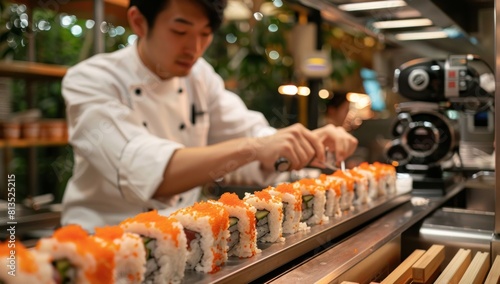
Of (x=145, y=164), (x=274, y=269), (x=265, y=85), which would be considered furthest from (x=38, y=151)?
(x=274, y=269)

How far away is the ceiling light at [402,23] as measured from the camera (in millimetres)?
2503

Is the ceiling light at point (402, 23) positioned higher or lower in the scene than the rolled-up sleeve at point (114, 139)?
higher

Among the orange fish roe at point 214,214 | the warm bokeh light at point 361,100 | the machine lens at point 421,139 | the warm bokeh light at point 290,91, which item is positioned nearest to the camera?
the orange fish roe at point 214,214

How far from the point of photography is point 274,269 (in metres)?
1.08

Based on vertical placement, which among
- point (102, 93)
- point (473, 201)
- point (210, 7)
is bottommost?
point (473, 201)

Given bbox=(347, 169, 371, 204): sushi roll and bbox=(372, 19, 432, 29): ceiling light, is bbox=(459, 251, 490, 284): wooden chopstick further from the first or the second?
bbox=(372, 19, 432, 29): ceiling light

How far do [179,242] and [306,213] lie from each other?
54cm

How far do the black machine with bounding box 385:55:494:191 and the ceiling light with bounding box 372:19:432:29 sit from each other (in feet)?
0.87

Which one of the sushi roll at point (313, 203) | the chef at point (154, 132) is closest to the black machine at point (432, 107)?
the chef at point (154, 132)

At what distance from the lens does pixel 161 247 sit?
2.74 ft

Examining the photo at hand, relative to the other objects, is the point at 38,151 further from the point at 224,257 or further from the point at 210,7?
the point at 224,257

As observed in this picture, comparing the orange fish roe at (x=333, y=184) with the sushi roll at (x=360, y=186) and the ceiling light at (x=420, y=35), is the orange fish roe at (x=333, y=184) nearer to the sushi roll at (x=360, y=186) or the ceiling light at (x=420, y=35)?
the sushi roll at (x=360, y=186)

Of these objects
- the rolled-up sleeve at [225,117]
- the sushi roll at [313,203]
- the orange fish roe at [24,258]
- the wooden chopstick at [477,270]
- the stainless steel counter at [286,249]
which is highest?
the rolled-up sleeve at [225,117]

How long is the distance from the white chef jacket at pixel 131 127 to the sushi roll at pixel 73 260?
851 mm
